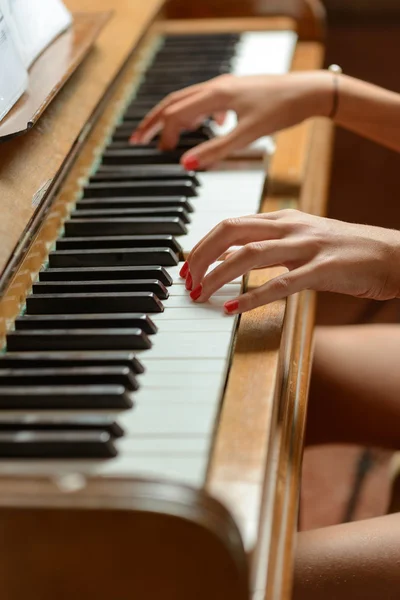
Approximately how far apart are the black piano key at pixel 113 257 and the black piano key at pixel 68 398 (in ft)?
0.93

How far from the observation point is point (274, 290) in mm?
900

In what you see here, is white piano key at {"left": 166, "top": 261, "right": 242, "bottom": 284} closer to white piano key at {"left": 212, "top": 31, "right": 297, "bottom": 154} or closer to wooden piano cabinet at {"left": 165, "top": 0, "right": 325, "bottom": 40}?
white piano key at {"left": 212, "top": 31, "right": 297, "bottom": 154}

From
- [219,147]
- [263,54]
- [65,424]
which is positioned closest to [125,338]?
[65,424]

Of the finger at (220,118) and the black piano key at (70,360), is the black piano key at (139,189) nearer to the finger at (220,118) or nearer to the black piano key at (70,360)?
the finger at (220,118)

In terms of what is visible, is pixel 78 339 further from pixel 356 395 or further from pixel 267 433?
pixel 356 395

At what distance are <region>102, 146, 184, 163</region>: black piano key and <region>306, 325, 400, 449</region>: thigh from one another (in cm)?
38

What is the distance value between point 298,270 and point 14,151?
1.36ft

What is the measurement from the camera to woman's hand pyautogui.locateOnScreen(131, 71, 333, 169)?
131cm

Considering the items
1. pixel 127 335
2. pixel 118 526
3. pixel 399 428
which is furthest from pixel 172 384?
pixel 399 428

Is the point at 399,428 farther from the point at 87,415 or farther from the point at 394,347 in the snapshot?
the point at 87,415

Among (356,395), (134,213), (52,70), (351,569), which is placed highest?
(52,70)

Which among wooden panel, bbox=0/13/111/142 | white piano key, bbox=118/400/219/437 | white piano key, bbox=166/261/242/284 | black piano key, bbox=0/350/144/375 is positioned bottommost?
white piano key, bbox=166/261/242/284

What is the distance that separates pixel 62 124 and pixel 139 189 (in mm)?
142

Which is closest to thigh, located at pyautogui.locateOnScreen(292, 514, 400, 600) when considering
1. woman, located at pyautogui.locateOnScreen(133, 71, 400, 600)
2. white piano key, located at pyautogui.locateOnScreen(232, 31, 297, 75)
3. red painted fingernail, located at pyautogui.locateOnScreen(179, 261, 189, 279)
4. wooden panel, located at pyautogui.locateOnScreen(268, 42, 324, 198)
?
woman, located at pyautogui.locateOnScreen(133, 71, 400, 600)
